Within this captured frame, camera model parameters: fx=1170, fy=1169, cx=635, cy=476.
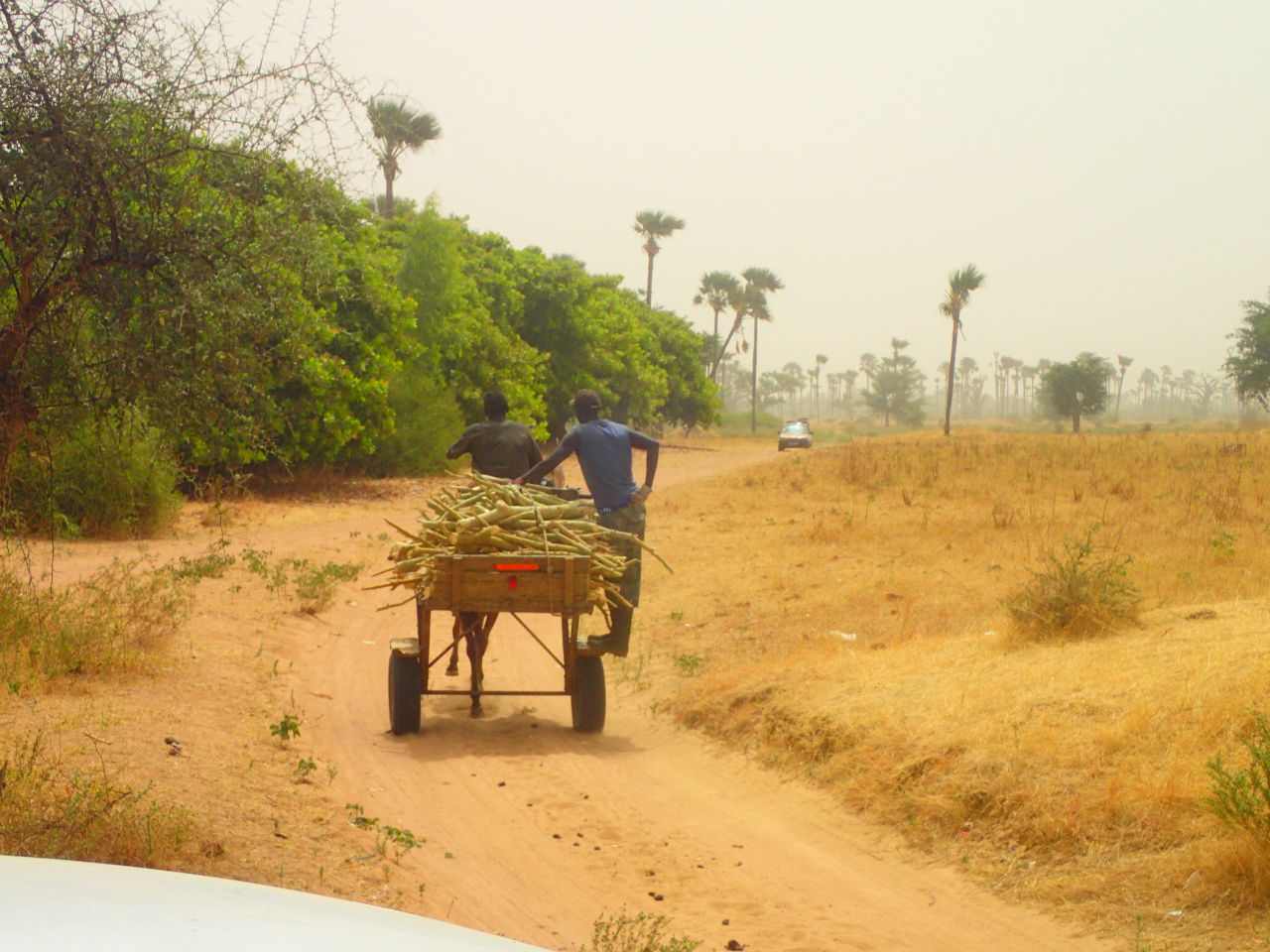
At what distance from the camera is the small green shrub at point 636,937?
431cm

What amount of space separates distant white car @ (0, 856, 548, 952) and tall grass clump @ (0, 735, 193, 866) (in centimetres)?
242

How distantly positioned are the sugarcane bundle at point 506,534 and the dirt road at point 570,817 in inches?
42.5

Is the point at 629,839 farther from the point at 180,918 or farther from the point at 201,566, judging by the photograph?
the point at 201,566

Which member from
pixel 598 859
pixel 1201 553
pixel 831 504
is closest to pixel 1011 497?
pixel 831 504

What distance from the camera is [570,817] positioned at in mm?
6199

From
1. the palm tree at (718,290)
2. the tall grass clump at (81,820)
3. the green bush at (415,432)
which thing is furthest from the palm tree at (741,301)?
the tall grass clump at (81,820)

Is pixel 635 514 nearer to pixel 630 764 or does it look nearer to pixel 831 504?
pixel 630 764

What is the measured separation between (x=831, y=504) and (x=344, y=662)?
12650 mm

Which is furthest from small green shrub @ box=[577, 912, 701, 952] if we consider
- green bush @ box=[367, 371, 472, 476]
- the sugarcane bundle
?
green bush @ box=[367, 371, 472, 476]

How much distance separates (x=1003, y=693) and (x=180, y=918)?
5818 millimetres

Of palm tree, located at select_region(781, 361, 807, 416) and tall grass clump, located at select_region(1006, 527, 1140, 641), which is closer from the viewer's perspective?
tall grass clump, located at select_region(1006, 527, 1140, 641)

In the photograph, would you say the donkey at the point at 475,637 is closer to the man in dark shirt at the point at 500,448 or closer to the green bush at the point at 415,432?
the man in dark shirt at the point at 500,448

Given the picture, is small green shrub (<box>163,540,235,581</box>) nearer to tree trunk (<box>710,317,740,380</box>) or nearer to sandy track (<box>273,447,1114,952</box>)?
sandy track (<box>273,447,1114,952</box>)

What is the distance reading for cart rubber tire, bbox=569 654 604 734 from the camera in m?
7.74
